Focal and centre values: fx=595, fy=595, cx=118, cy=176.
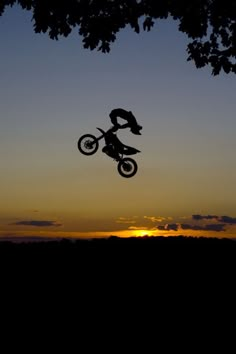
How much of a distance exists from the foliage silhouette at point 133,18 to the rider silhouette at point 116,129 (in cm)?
176

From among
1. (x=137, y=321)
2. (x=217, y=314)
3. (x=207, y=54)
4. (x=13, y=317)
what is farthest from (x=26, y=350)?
(x=207, y=54)

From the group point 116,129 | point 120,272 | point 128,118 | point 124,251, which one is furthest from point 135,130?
point 120,272

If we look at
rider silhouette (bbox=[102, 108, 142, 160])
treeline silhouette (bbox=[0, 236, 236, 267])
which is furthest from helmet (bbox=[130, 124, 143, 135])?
treeline silhouette (bbox=[0, 236, 236, 267])

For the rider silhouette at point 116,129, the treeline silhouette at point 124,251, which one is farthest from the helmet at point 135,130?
the treeline silhouette at point 124,251

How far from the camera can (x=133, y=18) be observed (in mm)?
16703

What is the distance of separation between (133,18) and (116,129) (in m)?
3.21

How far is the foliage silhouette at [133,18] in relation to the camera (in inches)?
610

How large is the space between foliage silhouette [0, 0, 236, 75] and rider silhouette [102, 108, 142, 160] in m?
1.76

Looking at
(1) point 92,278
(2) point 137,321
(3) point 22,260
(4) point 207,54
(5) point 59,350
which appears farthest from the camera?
(4) point 207,54

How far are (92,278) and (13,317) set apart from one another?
204 cm

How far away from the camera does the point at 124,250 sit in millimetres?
13797

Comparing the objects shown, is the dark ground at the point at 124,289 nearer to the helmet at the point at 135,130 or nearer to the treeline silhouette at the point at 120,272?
the treeline silhouette at the point at 120,272

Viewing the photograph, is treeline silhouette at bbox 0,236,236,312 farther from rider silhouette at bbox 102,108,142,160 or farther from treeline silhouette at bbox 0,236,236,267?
rider silhouette at bbox 102,108,142,160

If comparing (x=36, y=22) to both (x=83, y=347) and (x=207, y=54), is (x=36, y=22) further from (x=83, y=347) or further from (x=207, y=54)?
(x=83, y=347)
